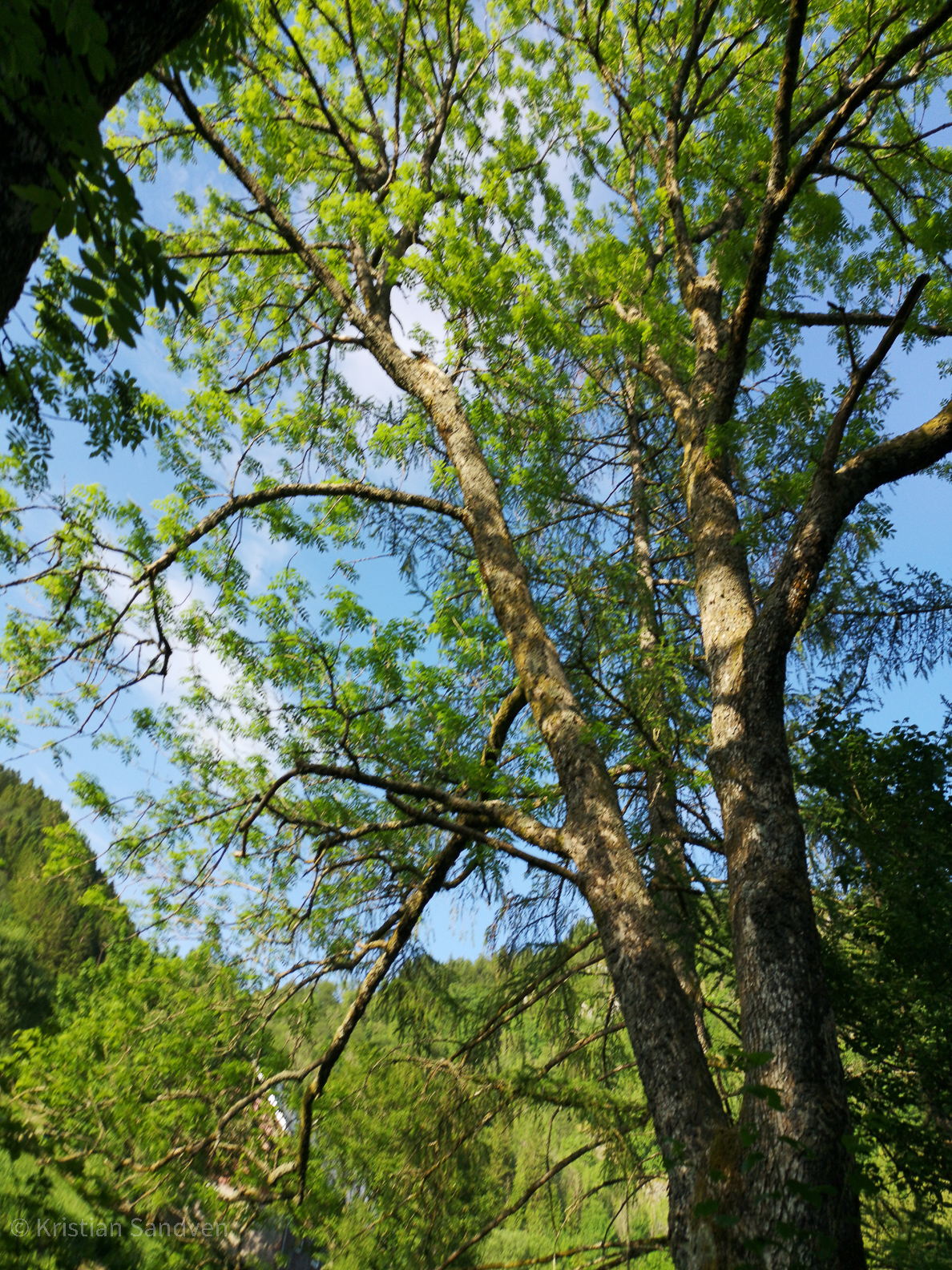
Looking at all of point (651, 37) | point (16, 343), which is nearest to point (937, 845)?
point (16, 343)

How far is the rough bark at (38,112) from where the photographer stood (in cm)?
140

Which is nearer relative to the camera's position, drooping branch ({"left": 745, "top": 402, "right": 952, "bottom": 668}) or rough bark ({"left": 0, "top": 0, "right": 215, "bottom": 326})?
rough bark ({"left": 0, "top": 0, "right": 215, "bottom": 326})

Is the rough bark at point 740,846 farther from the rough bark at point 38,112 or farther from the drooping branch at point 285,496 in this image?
the rough bark at point 38,112

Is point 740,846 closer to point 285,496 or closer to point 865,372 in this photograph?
point 865,372

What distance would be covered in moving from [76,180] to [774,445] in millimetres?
5378

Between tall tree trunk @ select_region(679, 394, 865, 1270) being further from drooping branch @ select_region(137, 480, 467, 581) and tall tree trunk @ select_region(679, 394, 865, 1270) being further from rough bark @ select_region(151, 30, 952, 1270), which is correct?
drooping branch @ select_region(137, 480, 467, 581)

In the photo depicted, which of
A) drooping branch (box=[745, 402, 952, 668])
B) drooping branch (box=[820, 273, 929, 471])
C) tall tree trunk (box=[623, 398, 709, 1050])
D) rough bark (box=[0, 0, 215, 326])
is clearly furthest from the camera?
tall tree trunk (box=[623, 398, 709, 1050])

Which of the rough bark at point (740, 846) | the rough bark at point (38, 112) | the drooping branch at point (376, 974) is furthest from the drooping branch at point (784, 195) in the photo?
the rough bark at point (38, 112)

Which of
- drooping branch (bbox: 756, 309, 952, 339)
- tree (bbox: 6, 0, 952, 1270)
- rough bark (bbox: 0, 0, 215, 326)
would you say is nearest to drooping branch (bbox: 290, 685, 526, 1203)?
tree (bbox: 6, 0, 952, 1270)

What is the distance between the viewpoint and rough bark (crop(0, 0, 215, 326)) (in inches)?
55.1

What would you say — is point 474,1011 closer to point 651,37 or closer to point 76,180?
point 76,180

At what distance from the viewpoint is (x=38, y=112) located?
133 centimetres

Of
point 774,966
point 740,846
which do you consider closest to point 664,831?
point 740,846

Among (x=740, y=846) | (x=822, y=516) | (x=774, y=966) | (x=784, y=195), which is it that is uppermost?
(x=784, y=195)
